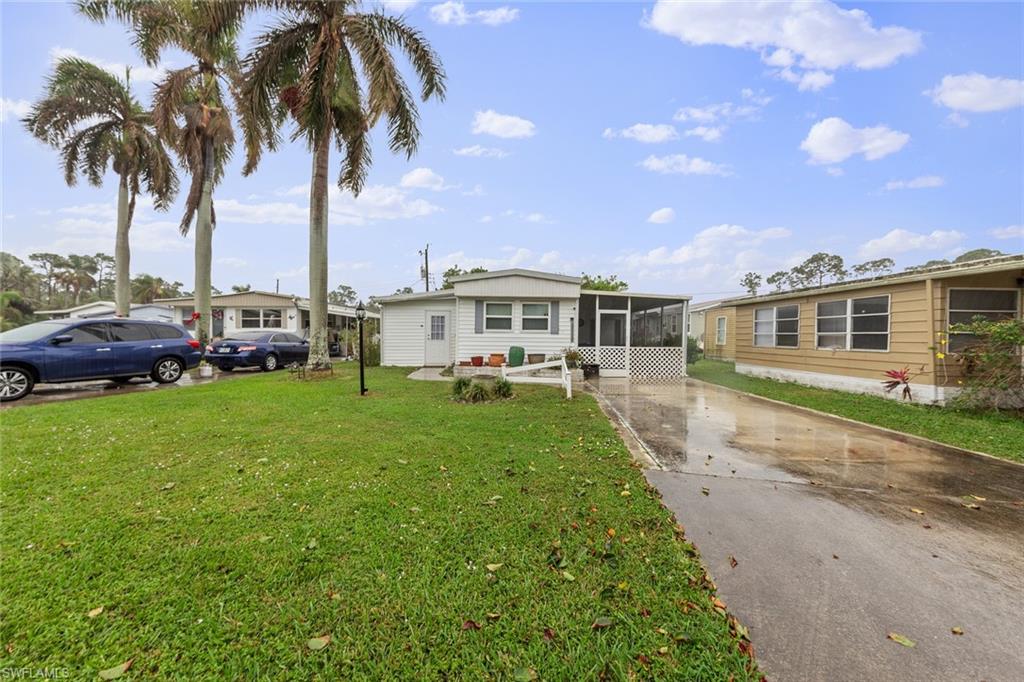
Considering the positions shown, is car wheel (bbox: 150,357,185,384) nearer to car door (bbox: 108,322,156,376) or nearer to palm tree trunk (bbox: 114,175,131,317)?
car door (bbox: 108,322,156,376)

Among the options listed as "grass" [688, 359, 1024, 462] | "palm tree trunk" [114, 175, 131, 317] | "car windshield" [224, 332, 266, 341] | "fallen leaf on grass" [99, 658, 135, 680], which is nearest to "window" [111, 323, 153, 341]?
"car windshield" [224, 332, 266, 341]

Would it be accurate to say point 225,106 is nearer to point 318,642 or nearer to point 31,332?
point 31,332

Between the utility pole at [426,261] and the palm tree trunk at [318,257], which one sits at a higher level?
the utility pole at [426,261]

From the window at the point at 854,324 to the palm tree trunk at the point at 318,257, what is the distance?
14.0 metres

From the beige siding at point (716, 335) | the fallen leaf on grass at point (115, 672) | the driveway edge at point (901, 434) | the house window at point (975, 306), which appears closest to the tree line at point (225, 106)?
the fallen leaf on grass at point (115, 672)

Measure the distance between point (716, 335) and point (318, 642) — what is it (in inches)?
1048

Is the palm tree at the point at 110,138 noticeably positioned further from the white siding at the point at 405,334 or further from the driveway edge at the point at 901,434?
the driveway edge at the point at 901,434

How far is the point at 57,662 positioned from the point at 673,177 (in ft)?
61.3

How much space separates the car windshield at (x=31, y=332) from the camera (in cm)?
791

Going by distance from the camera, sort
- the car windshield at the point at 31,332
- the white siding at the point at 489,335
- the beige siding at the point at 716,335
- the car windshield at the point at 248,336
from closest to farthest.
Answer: the car windshield at the point at 31,332, the white siding at the point at 489,335, the car windshield at the point at 248,336, the beige siding at the point at 716,335

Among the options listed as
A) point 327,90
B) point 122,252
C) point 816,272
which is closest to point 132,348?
point 327,90

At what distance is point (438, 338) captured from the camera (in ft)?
50.8

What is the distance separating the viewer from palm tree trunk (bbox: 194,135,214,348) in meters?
16.2

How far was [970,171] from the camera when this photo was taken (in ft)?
47.2
